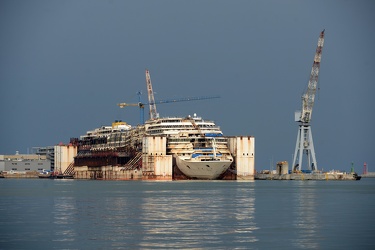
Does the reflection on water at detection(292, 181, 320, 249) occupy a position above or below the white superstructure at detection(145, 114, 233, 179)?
below

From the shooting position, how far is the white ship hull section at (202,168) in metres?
181

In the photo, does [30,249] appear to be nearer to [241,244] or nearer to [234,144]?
[241,244]

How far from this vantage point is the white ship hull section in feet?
593

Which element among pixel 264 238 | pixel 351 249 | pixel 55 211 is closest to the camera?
pixel 351 249

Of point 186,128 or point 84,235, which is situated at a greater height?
point 186,128

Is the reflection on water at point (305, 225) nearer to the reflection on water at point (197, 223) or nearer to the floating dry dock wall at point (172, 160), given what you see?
the reflection on water at point (197, 223)

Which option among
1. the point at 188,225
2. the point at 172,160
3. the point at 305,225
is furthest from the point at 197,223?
the point at 172,160

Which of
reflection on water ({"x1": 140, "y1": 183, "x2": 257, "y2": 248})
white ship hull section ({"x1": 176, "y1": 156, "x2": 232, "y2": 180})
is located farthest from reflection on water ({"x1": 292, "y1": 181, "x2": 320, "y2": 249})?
white ship hull section ({"x1": 176, "y1": 156, "x2": 232, "y2": 180})

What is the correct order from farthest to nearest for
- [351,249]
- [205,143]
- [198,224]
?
[205,143], [198,224], [351,249]

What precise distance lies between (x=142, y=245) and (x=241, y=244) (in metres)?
5.71

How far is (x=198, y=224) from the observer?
64688 millimetres

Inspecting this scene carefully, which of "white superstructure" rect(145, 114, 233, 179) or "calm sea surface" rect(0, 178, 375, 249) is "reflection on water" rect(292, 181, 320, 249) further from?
"white superstructure" rect(145, 114, 233, 179)

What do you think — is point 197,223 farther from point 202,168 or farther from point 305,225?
point 202,168

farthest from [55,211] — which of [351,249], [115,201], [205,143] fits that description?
[205,143]
